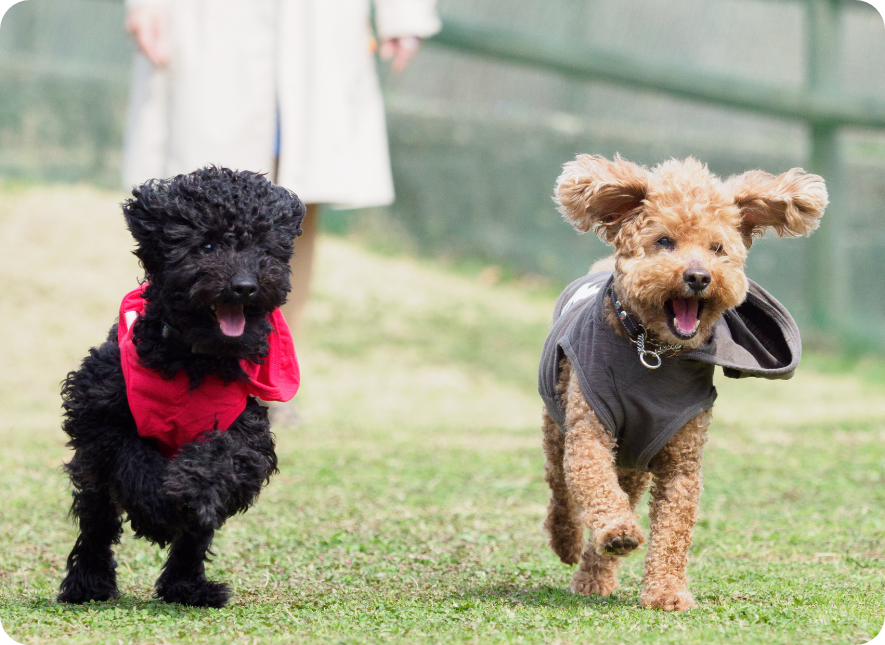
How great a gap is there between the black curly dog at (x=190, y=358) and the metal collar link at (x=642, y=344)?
105 cm

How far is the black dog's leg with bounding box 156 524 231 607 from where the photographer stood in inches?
128

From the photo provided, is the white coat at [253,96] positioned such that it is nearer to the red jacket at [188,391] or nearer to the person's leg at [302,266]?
the person's leg at [302,266]

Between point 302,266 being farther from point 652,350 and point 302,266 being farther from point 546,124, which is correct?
point 546,124

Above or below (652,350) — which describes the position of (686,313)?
above

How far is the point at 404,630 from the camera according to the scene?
9.45 feet

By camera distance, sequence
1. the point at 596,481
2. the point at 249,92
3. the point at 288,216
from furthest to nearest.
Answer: the point at 249,92 → the point at 596,481 → the point at 288,216

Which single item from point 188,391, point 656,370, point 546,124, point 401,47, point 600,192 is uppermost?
point 546,124

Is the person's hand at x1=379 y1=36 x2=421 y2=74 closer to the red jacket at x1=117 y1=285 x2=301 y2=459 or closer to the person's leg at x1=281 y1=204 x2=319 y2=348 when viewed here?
the person's leg at x1=281 y1=204 x2=319 y2=348

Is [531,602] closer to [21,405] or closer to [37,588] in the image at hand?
[37,588]

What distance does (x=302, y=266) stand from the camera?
20.0 feet

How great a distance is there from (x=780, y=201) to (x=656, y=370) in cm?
67

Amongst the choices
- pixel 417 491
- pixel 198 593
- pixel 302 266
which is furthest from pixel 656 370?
pixel 302 266

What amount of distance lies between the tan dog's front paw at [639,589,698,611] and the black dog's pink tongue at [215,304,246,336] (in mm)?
1433

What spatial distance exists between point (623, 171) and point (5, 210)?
908 centimetres
